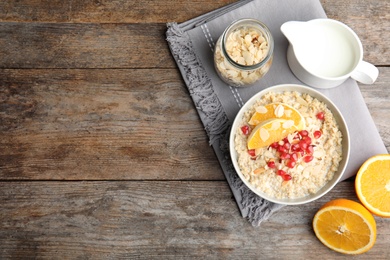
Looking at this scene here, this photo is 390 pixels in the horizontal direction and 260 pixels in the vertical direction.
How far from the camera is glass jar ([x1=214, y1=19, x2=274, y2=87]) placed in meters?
1.39

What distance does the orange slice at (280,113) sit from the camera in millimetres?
1372

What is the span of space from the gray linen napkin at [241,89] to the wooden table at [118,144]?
0.04 meters

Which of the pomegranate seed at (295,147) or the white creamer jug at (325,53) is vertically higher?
the white creamer jug at (325,53)

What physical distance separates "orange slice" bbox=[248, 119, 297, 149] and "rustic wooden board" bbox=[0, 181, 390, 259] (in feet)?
0.74

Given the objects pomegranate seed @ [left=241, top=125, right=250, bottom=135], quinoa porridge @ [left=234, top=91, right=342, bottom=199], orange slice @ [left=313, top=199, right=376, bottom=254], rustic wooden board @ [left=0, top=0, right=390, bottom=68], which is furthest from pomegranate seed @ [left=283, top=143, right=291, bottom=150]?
rustic wooden board @ [left=0, top=0, right=390, bottom=68]

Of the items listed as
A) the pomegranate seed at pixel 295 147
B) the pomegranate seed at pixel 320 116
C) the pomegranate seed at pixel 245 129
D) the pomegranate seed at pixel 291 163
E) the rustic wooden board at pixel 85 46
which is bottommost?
the pomegranate seed at pixel 291 163

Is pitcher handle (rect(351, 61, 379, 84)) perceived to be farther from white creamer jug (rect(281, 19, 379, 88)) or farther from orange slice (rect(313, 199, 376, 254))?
orange slice (rect(313, 199, 376, 254))

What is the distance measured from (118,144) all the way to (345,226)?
2.53ft

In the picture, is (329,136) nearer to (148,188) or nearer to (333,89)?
(333,89)

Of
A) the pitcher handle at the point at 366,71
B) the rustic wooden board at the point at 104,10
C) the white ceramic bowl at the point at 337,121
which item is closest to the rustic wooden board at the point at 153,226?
the white ceramic bowl at the point at 337,121

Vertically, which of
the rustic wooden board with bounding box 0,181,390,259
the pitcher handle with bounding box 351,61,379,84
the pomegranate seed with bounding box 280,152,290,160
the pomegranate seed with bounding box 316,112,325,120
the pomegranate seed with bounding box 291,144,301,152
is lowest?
the rustic wooden board with bounding box 0,181,390,259

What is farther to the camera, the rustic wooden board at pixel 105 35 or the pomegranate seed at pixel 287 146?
the rustic wooden board at pixel 105 35

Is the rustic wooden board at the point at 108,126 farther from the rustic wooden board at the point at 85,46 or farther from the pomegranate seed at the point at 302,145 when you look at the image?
the pomegranate seed at the point at 302,145

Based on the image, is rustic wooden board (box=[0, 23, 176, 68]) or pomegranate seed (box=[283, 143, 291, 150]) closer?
pomegranate seed (box=[283, 143, 291, 150])
